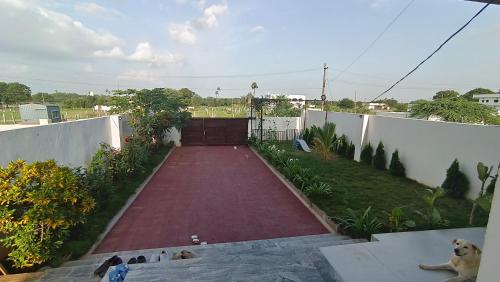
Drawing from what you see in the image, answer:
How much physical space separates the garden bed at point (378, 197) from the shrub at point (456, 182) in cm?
16

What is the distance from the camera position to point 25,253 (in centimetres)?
354

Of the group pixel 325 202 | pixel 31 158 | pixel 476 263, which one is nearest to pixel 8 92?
pixel 31 158

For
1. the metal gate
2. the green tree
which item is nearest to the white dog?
the green tree

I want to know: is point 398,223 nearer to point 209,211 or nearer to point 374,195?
point 374,195

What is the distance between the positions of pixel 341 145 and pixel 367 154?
1.84 meters

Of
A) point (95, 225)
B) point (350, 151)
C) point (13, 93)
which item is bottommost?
point (95, 225)

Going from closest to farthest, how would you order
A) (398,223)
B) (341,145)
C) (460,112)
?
1. (398,223)
2. (341,145)
3. (460,112)

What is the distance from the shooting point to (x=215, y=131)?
599 inches

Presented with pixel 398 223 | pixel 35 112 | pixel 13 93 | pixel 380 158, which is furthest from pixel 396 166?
pixel 13 93

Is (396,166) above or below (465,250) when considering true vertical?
below

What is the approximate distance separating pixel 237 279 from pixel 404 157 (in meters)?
7.78

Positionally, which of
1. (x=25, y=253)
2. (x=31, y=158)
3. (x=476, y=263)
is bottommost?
(x=25, y=253)

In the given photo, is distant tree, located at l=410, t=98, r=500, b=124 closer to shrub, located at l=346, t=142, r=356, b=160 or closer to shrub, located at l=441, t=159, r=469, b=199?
shrub, located at l=346, t=142, r=356, b=160

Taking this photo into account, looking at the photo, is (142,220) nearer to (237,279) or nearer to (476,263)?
(237,279)
